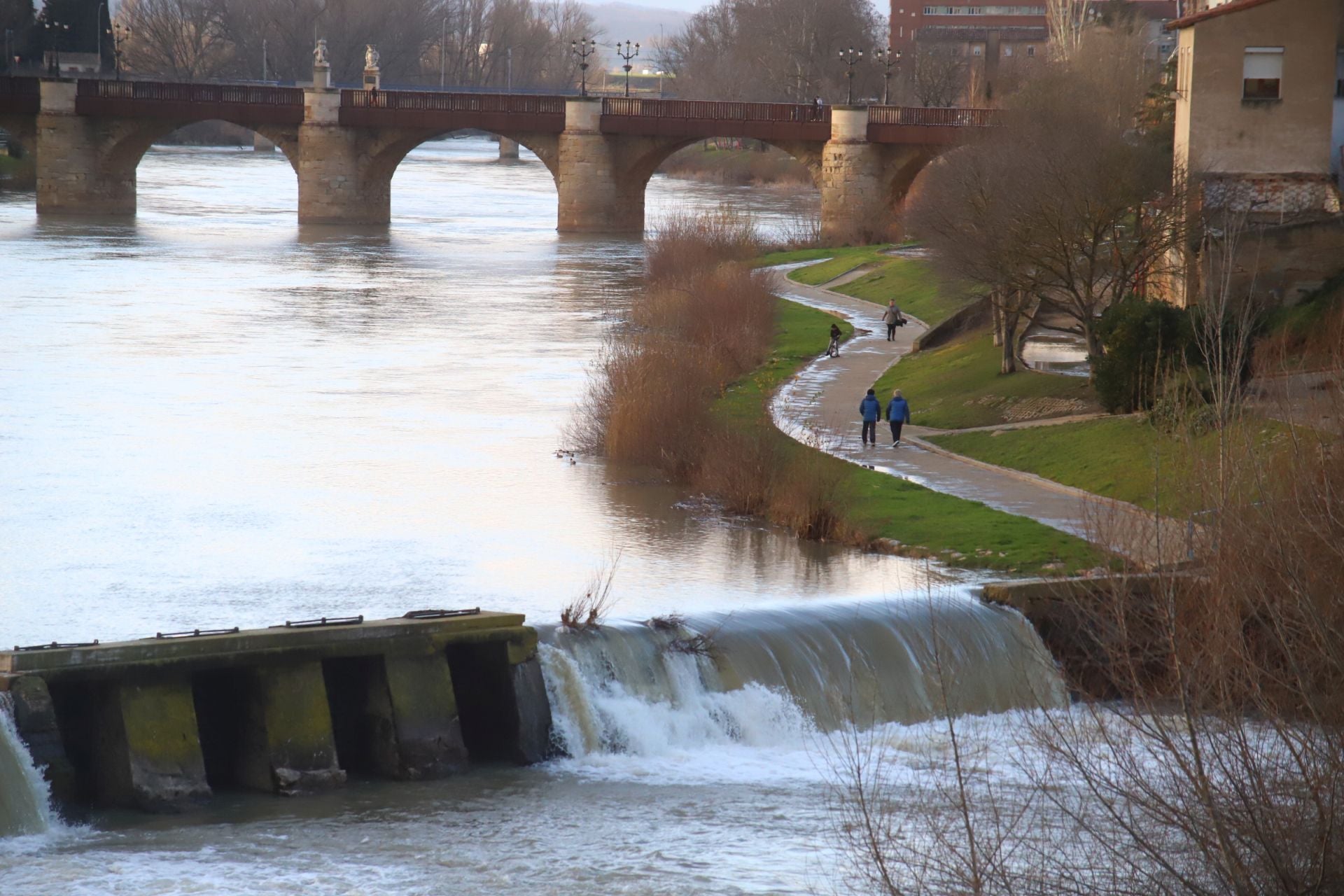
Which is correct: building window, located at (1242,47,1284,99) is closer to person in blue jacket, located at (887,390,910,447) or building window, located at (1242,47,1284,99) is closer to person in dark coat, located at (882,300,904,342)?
person in blue jacket, located at (887,390,910,447)

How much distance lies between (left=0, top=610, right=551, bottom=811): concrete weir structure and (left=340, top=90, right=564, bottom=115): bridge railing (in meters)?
66.1

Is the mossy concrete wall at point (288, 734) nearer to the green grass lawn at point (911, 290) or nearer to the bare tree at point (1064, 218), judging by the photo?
the bare tree at point (1064, 218)

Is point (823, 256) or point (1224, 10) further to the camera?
point (823, 256)

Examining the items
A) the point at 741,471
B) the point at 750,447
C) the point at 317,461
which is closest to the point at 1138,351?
the point at 750,447

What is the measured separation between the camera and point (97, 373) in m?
39.1

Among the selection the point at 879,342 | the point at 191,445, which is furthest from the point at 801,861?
the point at 879,342

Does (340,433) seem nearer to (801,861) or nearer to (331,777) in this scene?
(331,777)

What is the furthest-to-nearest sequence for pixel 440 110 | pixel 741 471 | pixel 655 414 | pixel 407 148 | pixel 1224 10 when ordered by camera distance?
1. pixel 407 148
2. pixel 440 110
3. pixel 1224 10
4. pixel 655 414
5. pixel 741 471

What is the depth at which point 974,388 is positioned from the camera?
35.5 metres

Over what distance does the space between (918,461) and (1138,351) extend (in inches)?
161

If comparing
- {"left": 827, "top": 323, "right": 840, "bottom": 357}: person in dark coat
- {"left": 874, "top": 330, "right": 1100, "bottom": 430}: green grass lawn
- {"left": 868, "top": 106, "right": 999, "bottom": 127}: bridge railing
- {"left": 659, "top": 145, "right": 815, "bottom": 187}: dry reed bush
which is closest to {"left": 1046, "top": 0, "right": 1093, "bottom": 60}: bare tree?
{"left": 868, "top": 106, "right": 999, "bottom": 127}: bridge railing

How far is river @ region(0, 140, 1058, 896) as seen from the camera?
15.6 metres

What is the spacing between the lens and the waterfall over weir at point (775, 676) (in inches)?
746

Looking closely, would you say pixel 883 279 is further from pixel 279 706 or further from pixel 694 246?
pixel 279 706
